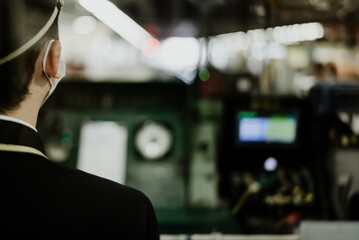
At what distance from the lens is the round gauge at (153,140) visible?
2.74 meters

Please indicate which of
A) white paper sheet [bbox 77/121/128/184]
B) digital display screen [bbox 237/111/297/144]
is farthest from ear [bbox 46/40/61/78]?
digital display screen [bbox 237/111/297/144]

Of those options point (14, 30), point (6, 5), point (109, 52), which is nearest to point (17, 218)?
point (14, 30)

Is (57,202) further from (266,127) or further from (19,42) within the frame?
(266,127)

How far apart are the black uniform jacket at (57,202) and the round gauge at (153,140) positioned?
1864 millimetres

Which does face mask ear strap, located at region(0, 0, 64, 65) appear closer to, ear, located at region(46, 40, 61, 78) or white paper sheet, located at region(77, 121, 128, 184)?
ear, located at region(46, 40, 61, 78)

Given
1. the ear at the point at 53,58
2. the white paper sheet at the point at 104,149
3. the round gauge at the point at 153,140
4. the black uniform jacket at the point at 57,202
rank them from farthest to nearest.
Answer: the round gauge at the point at 153,140 < the white paper sheet at the point at 104,149 < the ear at the point at 53,58 < the black uniform jacket at the point at 57,202

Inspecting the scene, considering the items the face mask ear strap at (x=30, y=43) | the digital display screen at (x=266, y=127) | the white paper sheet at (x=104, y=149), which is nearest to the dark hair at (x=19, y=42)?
the face mask ear strap at (x=30, y=43)

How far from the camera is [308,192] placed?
2.51 meters

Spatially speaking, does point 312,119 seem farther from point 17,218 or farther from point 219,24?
point 17,218

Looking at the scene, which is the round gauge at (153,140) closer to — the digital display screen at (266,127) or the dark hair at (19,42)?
the digital display screen at (266,127)

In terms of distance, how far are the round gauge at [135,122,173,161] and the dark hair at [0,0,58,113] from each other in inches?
72.1

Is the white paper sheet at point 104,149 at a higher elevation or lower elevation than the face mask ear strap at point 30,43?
lower

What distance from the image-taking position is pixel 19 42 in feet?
2.81

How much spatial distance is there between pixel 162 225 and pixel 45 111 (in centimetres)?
121
